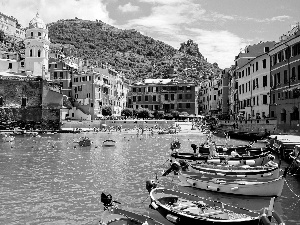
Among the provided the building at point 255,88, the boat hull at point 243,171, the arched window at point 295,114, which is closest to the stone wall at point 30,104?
the building at point 255,88

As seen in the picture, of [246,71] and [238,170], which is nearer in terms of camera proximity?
[238,170]

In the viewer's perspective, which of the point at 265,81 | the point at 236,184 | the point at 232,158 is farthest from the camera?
the point at 265,81

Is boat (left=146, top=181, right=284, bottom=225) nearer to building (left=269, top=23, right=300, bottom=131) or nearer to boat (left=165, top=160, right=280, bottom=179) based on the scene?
boat (left=165, top=160, right=280, bottom=179)

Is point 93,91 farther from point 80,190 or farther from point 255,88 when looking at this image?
point 80,190

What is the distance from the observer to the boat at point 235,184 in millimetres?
19859

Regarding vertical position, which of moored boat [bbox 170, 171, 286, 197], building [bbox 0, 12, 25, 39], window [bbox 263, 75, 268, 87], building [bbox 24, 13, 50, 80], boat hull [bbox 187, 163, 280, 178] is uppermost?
building [bbox 0, 12, 25, 39]

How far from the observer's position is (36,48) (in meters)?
109

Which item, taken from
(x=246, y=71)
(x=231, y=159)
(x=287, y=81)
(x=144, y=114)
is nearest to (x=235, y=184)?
(x=231, y=159)

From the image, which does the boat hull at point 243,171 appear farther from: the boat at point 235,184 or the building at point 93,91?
the building at point 93,91

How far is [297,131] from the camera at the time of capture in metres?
43.3

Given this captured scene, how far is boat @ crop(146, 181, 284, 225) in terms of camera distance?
13.5 meters

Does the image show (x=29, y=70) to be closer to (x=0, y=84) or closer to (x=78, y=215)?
(x=0, y=84)

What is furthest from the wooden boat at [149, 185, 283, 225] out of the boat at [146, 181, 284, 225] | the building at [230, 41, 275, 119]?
the building at [230, 41, 275, 119]

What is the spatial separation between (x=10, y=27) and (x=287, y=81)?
509 ft
